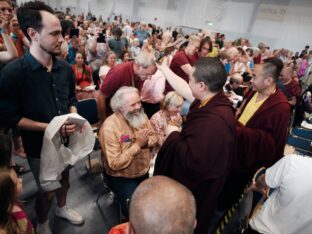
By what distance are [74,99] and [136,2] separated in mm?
17610

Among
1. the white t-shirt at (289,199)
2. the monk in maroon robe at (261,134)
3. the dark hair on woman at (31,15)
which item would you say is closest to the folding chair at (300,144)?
the monk in maroon robe at (261,134)

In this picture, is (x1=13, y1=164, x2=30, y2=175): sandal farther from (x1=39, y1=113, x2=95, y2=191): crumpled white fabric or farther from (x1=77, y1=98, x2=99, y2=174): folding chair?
(x1=39, y1=113, x2=95, y2=191): crumpled white fabric

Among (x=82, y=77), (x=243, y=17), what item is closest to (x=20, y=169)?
(x=82, y=77)

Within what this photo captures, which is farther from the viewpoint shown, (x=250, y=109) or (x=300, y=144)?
(x=300, y=144)

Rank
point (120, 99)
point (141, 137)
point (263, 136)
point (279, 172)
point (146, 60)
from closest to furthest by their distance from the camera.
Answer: point (279, 172)
point (141, 137)
point (120, 99)
point (263, 136)
point (146, 60)

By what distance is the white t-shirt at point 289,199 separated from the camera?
140 cm

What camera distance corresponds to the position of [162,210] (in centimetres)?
89

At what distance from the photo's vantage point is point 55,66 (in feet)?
5.54

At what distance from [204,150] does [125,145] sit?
0.88 m

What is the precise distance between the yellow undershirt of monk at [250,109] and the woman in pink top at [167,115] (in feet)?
2.51

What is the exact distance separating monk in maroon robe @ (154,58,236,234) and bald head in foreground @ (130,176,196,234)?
529 mm

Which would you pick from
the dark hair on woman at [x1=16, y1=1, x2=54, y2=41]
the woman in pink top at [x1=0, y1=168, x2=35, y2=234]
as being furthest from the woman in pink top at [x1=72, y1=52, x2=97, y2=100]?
the woman in pink top at [x1=0, y1=168, x2=35, y2=234]

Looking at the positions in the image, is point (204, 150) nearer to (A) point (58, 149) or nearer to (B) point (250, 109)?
(A) point (58, 149)

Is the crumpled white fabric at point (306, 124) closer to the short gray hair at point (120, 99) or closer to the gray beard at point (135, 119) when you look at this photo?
the gray beard at point (135, 119)
